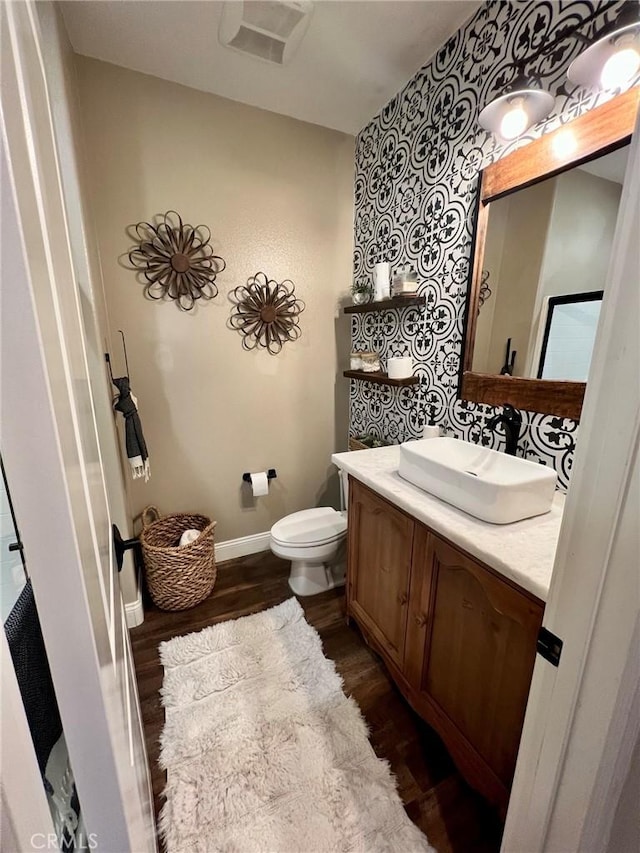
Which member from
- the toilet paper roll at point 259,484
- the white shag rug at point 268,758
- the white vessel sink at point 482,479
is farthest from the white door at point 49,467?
the toilet paper roll at point 259,484

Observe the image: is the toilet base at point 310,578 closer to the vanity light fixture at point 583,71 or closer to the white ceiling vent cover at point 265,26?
the vanity light fixture at point 583,71

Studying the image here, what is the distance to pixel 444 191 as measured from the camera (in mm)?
1565

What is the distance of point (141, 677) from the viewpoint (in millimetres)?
1518

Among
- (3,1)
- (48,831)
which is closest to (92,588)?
(48,831)

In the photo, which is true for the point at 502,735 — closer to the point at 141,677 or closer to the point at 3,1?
the point at 141,677

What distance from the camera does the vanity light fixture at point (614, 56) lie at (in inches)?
35.9

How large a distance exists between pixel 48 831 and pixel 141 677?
147 cm

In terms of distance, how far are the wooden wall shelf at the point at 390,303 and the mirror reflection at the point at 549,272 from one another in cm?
34

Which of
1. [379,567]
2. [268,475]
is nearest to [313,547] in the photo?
[379,567]

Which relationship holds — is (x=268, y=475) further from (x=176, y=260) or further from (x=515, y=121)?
(x=515, y=121)

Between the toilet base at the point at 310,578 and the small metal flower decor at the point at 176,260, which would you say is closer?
the small metal flower decor at the point at 176,260

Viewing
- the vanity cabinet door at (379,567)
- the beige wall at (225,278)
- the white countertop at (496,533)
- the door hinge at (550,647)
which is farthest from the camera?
the beige wall at (225,278)

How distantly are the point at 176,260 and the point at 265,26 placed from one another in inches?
40.1

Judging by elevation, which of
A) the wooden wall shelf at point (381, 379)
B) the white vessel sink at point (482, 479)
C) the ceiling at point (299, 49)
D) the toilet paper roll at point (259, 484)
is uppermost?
the ceiling at point (299, 49)
